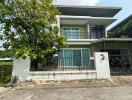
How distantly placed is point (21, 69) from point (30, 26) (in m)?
3.61

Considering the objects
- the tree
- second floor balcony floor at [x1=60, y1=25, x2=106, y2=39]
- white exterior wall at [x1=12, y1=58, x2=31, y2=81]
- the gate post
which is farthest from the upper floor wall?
white exterior wall at [x1=12, y1=58, x2=31, y2=81]

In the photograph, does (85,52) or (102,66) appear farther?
(85,52)

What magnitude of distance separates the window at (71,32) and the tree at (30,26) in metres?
6.41

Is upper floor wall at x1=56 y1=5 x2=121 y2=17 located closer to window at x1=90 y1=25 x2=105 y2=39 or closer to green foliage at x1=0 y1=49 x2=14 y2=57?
window at x1=90 y1=25 x2=105 y2=39

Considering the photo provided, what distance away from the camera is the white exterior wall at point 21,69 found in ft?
→ 41.5

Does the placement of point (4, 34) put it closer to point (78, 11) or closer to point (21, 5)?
point (21, 5)

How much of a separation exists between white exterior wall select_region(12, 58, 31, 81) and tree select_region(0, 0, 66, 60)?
1319mm

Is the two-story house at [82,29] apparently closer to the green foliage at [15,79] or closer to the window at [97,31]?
the window at [97,31]

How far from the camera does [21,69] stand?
12.7 m

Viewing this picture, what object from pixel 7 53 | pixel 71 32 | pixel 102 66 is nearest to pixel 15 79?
pixel 7 53

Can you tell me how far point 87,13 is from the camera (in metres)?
23.8

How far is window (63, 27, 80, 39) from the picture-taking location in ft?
68.8

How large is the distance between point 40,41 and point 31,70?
253cm

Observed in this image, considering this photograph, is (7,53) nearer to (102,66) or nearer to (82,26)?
(102,66)
